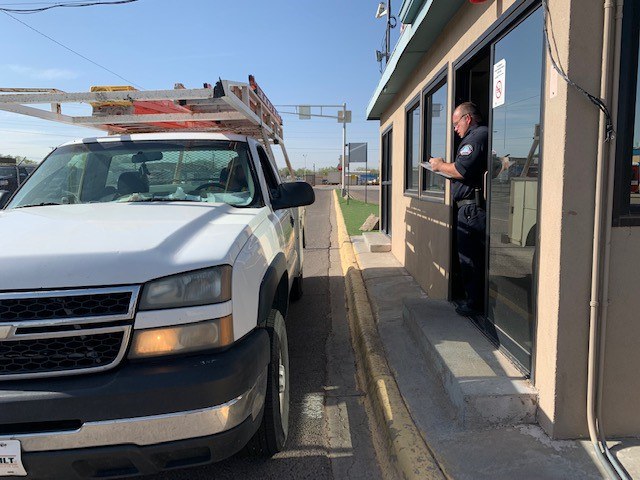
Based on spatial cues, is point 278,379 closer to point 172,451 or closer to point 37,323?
point 172,451

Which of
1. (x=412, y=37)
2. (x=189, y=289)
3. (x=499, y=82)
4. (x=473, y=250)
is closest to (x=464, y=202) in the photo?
(x=473, y=250)

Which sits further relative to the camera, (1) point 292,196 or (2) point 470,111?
(2) point 470,111

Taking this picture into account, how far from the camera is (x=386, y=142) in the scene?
34.9ft

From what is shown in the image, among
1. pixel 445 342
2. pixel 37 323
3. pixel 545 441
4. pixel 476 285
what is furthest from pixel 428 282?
pixel 37 323

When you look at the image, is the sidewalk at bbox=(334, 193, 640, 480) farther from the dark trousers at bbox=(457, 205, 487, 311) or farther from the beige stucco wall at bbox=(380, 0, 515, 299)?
the beige stucco wall at bbox=(380, 0, 515, 299)

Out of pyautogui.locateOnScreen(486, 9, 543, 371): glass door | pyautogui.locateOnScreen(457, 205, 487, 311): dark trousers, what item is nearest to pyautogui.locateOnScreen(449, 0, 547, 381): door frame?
pyautogui.locateOnScreen(486, 9, 543, 371): glass door

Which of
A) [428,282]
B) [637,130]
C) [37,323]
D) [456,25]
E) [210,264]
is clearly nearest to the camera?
[37,323]

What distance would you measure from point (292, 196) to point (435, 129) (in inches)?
106

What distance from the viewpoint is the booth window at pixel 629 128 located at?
8.08 feet

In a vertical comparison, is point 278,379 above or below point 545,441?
above

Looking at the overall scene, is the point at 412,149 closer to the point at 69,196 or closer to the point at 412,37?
the point at 412,37

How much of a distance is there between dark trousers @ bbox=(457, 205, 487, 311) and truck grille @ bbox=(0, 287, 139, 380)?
9.77 feet

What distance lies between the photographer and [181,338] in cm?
217

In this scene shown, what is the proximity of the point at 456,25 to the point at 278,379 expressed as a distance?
371cm
